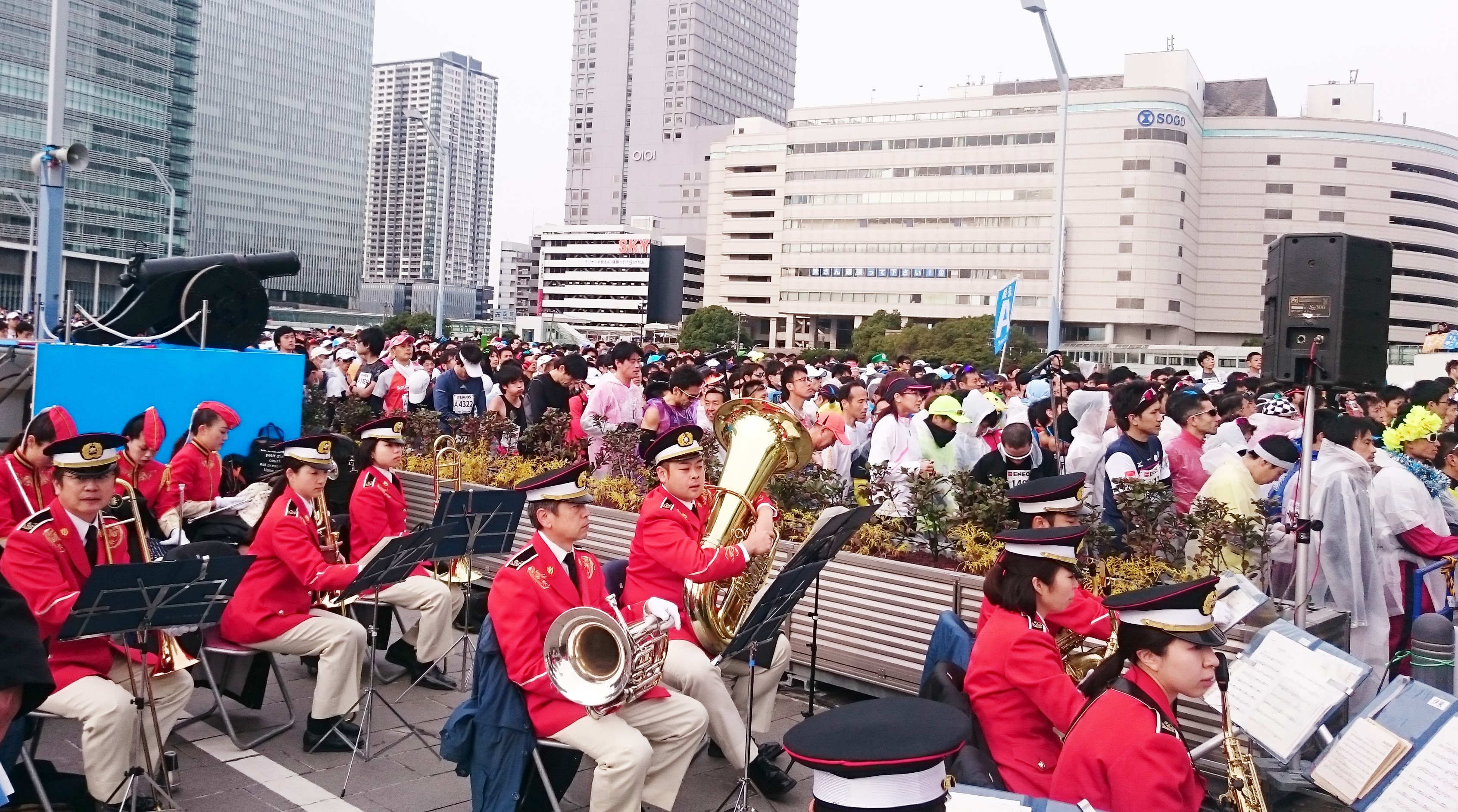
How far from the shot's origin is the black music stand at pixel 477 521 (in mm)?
6621

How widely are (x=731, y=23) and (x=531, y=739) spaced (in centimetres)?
16792

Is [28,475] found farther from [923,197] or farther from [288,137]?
[288,137]

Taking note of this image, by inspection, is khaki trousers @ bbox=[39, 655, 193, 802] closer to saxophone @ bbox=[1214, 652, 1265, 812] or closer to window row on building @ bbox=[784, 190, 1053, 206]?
saxophone @ bbox=[1214, 652, 1265, 812]

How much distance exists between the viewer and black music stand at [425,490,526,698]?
6.62 m

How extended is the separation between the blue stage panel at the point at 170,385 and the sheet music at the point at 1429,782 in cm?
1034

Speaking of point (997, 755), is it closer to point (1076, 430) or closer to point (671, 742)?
point (671, 742)

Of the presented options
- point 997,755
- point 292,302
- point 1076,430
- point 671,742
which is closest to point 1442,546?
point 1076,430

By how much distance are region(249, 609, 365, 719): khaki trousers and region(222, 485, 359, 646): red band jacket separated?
58 mm

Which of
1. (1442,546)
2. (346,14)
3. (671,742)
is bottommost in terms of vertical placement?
(671,742)

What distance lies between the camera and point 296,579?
6.25 m

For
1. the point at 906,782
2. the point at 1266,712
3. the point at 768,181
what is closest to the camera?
the point at 906,782

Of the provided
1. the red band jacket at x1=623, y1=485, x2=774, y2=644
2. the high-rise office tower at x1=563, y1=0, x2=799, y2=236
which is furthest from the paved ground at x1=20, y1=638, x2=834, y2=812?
the high-rise office tower at x1=563, y1=0, x2=799, y2=236

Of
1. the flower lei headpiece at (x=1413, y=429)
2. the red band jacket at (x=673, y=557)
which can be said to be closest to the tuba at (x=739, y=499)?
the red band jacket at (x=673, y=557)

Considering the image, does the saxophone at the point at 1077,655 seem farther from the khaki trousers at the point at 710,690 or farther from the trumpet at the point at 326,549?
the trumpet at the point at 326,549
